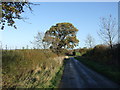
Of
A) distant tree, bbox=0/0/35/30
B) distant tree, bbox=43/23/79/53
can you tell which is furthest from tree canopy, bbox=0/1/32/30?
distant tree, bbox=43/23/79/53

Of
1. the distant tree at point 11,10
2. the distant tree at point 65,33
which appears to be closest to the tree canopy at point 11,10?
the distant tree at point 11,10

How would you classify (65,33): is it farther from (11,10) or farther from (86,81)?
(11,10)

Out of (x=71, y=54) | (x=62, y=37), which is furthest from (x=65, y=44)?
(x=71, y=54)

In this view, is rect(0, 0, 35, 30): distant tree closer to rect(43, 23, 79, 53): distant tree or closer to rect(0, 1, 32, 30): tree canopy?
rect(0, 1, 32, 30): tree canopy

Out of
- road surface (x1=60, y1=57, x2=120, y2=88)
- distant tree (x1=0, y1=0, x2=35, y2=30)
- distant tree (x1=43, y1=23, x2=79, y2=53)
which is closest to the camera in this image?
distant tree (x1=0, y1=0, x2=35, y2=30)

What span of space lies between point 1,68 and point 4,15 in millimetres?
2601

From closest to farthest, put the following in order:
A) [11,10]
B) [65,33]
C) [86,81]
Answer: [11,10]
[86,81]
[65,33]

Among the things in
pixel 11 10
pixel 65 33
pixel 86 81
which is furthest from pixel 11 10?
pixel 65 33

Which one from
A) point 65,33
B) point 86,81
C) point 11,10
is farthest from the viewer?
point 65,33

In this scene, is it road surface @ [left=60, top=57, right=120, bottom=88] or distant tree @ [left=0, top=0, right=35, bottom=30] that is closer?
distant tree @ [left=0, top=0, right=35, bottom=30]

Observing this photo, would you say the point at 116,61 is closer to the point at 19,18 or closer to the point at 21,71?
the point at 21,71

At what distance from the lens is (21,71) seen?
7.59m

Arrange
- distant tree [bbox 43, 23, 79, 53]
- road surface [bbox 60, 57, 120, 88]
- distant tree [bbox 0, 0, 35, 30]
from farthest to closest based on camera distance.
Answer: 1. distant tree [bbox 43, 23, 79, 53]
2. road surface [bbox 60, 57, 120, 88]
3. distant tree [bbox 0, 0, 35, 30]

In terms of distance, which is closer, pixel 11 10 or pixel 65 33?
pixel 11 10
